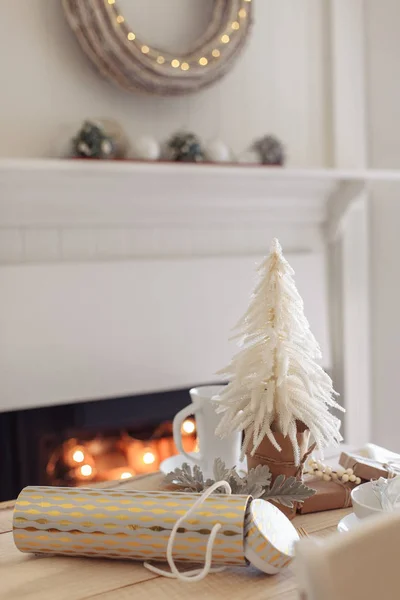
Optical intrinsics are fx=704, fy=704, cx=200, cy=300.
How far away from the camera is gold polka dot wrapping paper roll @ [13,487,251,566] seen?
77 cm

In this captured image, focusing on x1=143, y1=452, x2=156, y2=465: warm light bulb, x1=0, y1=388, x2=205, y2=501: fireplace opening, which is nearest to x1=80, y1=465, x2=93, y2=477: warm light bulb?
x1=0, y1=388, x2=205, y2=501: fireplace opening

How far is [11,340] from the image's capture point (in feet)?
5.83

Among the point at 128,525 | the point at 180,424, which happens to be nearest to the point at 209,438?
the point at 180,424

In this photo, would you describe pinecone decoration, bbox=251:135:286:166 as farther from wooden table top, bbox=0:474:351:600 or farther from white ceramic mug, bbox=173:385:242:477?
wooden table top, bbox=0:474:351:600

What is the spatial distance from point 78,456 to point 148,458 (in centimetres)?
21

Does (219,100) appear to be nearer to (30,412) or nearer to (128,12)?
(128,12)

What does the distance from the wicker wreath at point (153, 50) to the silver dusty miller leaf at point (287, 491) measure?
1224 millimetres

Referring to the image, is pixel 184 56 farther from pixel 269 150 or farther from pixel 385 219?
pixel 385 219

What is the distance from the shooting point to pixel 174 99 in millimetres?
1968

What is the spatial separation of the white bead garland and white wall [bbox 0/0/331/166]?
109cm

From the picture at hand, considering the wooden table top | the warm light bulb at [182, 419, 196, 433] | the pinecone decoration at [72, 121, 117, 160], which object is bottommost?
the warm light bulb at [182, 419, 196, 433]

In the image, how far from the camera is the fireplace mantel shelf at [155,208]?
1755 millimetres

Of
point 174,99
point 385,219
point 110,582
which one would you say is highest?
point 174,99

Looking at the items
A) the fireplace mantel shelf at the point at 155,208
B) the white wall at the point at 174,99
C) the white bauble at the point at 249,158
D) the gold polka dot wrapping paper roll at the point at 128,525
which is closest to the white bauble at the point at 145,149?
the fireplace mantel shelf at the point at 155,208
